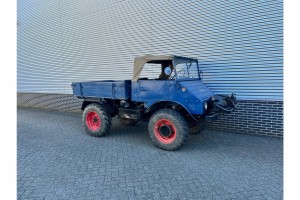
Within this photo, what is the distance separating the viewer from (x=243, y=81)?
588cm

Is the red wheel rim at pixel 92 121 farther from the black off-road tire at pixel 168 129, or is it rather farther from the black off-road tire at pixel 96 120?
the black off-road tire at pixel 168 129

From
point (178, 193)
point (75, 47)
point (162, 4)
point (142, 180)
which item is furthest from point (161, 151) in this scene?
point (75, 47)

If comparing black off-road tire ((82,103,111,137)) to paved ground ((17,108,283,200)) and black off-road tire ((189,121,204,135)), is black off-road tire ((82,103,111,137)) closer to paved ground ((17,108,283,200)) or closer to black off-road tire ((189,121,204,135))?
paved ground ((17,108,283,200))

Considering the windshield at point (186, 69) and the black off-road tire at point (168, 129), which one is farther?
the windshield at point (186, 69)

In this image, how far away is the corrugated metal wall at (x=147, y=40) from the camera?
5590 millimetres

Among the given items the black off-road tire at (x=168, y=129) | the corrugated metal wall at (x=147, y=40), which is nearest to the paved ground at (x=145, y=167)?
the black off-road tire at (x=168, y=129)

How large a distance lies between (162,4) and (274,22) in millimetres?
3532

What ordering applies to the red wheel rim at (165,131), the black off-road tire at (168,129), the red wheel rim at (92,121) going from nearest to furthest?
the black off-road tire at (168,129), the red wheel rim at (165,131), the red wheel rim at (92,121)

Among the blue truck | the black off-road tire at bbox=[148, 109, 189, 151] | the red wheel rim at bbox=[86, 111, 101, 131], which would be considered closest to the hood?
the blue truck

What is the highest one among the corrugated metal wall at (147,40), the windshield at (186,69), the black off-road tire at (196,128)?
the corrugated metal wall at (147,40)

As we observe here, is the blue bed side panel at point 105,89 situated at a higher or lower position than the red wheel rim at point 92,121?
higher

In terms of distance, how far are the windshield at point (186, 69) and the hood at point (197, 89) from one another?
217 mm

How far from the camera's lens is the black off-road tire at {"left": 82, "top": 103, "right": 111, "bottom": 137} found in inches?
223

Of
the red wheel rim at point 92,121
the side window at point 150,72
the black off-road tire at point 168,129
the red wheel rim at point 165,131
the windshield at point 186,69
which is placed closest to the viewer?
the black off-road tire at point 168,129
